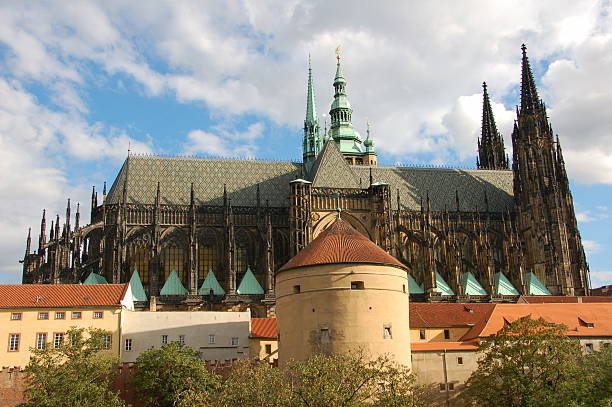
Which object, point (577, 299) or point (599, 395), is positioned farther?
point (577, 299)

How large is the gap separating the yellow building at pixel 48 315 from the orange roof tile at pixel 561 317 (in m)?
26.9

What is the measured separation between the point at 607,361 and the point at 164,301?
39.5 meters

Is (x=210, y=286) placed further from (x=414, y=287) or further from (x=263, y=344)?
(x=414, y=287)

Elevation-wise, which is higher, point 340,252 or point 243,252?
point 243,252

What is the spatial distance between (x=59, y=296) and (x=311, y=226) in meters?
25.6

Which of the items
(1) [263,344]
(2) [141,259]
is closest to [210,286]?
(2) [141,259]

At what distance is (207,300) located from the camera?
223ft

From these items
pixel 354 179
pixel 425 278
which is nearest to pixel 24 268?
pixel 354 179

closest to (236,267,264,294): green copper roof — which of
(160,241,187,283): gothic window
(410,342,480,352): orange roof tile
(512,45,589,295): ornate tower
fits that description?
(160,241,187,283): gothic window

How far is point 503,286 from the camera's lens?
76.9 metres

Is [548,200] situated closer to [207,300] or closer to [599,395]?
[207,300]

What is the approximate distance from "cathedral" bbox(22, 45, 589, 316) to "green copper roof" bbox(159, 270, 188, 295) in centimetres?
14

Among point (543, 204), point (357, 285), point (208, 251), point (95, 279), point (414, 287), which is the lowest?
point (357, 285)

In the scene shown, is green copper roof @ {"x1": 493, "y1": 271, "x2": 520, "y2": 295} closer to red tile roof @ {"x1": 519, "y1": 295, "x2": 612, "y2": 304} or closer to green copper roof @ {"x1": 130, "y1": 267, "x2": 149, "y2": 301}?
red tile roof @ {"x1": 519, "y1": 295, "x2": 612, "y2": 304}
